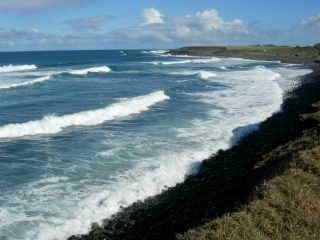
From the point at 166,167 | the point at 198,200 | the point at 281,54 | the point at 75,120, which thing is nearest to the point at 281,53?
the point at 281,54

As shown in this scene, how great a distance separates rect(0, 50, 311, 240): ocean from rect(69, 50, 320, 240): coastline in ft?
1.83

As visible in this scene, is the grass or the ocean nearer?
the grass

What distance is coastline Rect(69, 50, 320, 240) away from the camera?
13.4m

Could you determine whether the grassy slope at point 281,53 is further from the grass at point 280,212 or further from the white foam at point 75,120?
the grass at point 280,212

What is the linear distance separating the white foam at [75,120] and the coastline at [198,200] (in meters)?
11.2

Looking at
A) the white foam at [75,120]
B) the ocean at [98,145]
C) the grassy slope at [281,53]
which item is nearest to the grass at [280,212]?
the ocean at [98,145]

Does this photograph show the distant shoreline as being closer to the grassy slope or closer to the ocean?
the grassy slope

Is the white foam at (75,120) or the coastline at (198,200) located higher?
the white foam at (75,120)

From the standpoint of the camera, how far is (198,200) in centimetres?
1545

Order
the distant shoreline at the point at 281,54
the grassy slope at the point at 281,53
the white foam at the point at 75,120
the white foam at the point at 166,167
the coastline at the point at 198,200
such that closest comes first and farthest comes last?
the coastline at the point at 198,200, the white foam at the point at 166,167, the white foam at the point at 75,120, the distant shoreline at the point at 281,54, the grassy slope at the point at 281,53

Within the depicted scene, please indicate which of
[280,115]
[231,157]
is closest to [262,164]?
[231,157]

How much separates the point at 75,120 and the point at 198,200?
1638cm

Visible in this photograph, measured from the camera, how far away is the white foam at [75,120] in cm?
2733

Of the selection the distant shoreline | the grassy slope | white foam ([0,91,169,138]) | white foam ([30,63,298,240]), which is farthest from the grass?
the grassy slope
